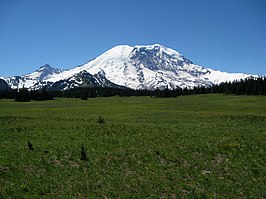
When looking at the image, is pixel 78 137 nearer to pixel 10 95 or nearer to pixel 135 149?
pixel 135 149

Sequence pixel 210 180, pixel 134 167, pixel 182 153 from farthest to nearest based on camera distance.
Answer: pixel 182 153 < pixel 134 167 < pixel 210 180

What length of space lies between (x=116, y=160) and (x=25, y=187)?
7.69 meters

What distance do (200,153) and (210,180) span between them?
5.81m

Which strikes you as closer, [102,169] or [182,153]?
[102,169]

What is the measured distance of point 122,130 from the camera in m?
33.5

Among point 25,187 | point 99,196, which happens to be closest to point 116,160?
point 99,196

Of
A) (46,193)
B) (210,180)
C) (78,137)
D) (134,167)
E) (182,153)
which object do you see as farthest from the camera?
(78,137)

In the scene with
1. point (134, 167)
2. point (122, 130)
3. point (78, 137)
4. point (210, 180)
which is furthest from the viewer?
point (122, 130)

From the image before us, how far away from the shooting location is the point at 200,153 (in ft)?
77.4

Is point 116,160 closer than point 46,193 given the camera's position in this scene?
No

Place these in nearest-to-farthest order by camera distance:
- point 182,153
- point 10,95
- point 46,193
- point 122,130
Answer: point 46,193 → point 182,153 → point 122,130 → point 10,95

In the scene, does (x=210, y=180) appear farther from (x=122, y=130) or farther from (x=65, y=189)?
(x=122, y=130)

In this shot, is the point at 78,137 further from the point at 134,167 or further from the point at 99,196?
the point at 99,196

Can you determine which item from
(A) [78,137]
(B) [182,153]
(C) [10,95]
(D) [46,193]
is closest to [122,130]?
(A) [78,137]
